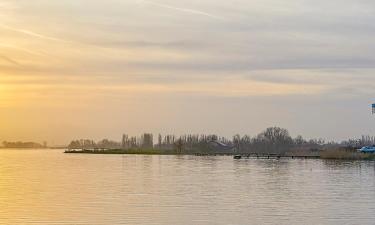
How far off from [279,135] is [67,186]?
6259 inches

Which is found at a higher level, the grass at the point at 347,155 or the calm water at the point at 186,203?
the grass at the point at 347,155

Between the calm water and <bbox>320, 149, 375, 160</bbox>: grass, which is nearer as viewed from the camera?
the calm water

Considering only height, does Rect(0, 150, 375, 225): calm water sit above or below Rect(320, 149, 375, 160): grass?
below

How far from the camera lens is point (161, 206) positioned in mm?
Result: 30297

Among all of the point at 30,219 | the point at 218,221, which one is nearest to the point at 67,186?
the point at 30,219

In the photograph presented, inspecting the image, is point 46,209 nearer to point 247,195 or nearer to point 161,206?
point 161,206

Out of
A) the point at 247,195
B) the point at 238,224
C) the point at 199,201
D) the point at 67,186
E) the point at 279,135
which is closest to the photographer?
the point at 238,224

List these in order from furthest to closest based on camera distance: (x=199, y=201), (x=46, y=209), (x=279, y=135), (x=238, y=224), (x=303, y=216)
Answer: (x=279, y=135) < (x=199, y=201) < (x=46, y=209) < (x=303, y=216) < (x=238, y=224)

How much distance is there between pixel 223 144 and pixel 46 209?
6766 inches

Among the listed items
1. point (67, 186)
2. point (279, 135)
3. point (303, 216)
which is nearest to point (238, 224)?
point (303, 216)

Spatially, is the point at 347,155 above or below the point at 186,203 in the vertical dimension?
above

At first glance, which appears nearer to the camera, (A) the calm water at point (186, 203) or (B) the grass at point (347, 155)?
(A) the calm water at point (186, 203)

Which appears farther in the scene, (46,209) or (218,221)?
(46,209)

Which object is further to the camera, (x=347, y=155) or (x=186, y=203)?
(x=347, y=155)
